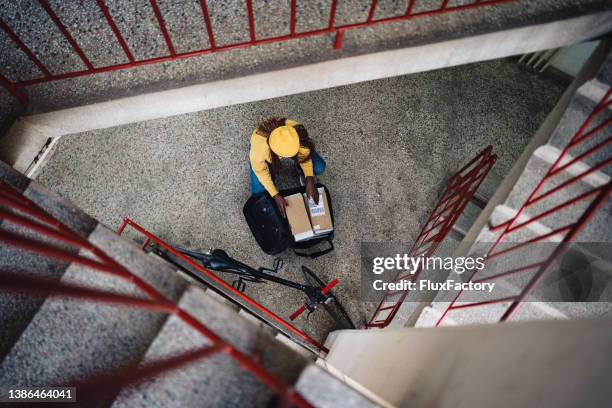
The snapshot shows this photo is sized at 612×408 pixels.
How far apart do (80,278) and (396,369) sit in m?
1.60

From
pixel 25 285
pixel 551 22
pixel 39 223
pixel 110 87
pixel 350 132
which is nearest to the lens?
pixel 25 285

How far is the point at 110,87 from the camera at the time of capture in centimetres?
247

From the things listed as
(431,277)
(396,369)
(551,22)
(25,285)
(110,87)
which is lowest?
(25,285)

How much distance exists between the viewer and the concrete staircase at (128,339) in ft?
4.66

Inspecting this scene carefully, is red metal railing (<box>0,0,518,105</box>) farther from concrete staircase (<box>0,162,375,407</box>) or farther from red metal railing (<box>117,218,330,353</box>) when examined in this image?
red metal railing (<box>117,218,330,353</box>)

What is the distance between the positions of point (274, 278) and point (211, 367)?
236 centimetres

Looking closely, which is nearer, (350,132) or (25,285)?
(25,285)

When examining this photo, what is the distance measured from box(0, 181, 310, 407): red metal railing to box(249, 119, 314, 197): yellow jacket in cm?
226

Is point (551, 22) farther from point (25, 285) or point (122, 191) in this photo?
point (122, 191)

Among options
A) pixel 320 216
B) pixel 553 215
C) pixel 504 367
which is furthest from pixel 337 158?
pixel 504 367

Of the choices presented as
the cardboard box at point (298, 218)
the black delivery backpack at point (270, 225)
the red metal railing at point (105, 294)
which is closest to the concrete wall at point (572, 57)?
the black delivery backpack at point (270, 225)

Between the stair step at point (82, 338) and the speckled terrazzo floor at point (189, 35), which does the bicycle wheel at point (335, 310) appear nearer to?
the speckled terrazzo floor at point (189, 35)

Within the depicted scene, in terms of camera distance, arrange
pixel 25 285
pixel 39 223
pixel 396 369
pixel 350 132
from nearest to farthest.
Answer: pixel 25 285
pixel 39 223
pixel 396 369
pixel 350 132

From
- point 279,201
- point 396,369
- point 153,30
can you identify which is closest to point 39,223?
point 153,30
